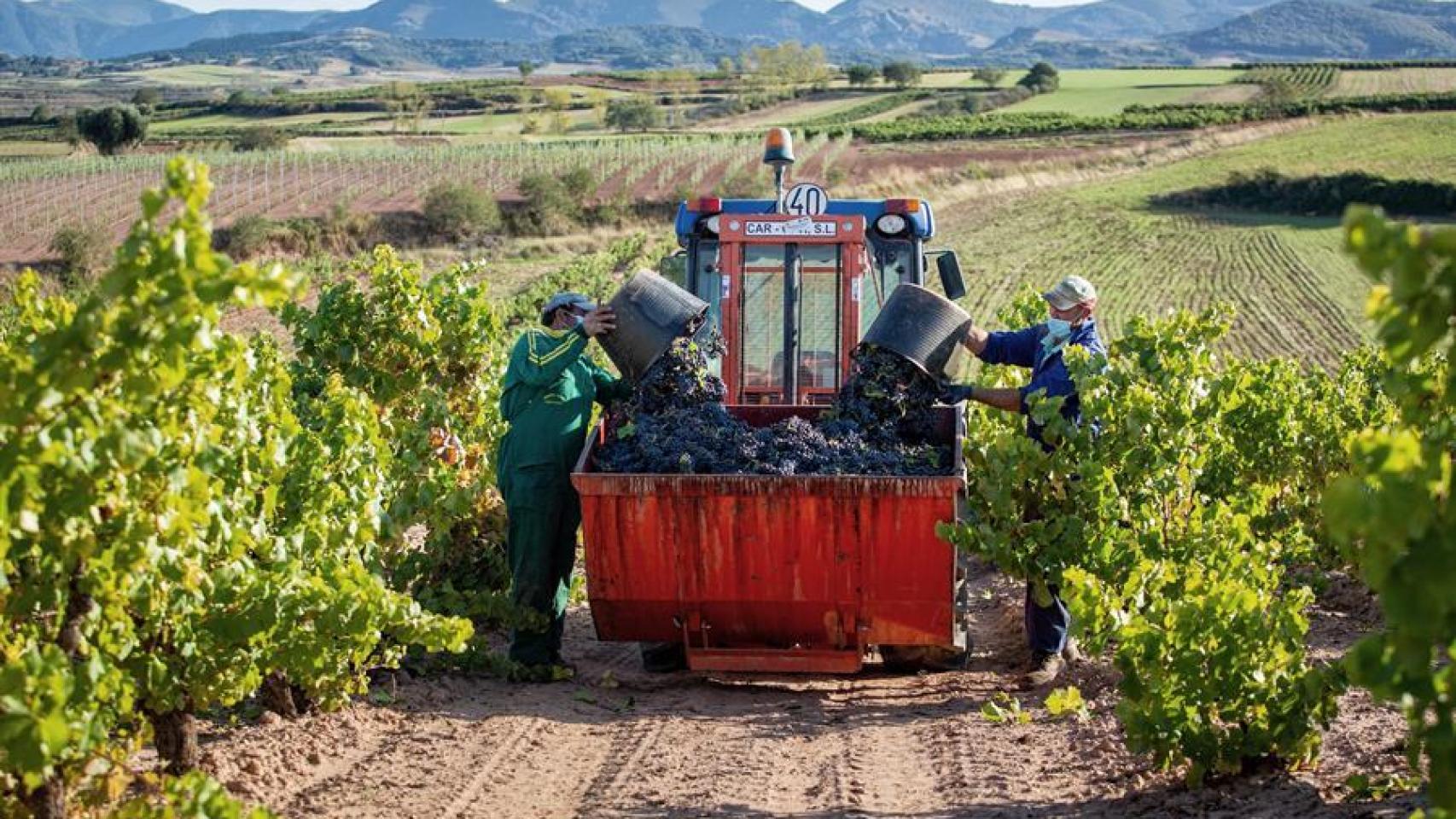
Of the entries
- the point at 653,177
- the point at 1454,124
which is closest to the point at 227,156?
the point at 653,177

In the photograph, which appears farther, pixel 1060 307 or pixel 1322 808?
pixel 1060 307

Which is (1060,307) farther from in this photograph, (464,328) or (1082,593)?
(464,328)

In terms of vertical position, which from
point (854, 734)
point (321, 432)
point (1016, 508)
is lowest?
point (854, 734)

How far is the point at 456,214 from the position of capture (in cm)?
4194

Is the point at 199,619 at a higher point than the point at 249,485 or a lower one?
lower

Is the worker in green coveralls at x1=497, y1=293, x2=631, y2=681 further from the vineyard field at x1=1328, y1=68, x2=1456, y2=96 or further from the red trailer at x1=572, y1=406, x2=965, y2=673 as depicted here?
the vineyard field at x1=1328, y1=68, x2=1456, y2=96

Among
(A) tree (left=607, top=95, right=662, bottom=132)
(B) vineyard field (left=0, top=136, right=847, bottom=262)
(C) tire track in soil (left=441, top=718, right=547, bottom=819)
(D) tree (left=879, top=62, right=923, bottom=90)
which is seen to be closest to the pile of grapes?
(C) tire track in soil (left=441, top=718, right=547, bottom=819)

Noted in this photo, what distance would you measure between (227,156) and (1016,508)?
45.5 m

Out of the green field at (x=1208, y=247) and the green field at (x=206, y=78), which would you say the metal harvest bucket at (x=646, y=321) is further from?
the green field at (x=206, y=78)

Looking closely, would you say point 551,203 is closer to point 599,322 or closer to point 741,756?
point 599,322

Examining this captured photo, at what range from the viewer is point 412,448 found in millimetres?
9336

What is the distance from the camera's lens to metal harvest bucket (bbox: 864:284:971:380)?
27.5ft

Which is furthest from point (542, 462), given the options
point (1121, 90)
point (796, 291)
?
point (1121, 90)

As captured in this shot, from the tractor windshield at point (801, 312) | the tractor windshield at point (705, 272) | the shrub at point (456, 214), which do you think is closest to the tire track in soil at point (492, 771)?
the tractor windshield at point (801, 312)
